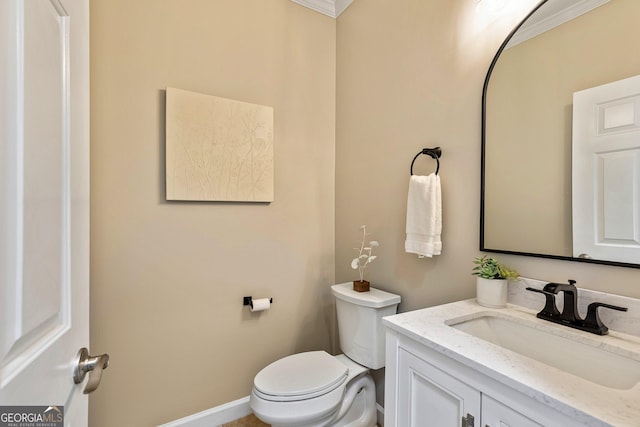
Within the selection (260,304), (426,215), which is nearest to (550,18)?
(426,215)

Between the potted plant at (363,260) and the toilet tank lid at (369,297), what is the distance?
0.12ft

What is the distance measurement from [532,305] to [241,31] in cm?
200

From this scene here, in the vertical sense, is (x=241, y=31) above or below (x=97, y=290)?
above

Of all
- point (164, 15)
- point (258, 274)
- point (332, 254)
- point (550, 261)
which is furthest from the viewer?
point (332, 254)

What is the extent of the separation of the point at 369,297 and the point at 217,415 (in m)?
1.10

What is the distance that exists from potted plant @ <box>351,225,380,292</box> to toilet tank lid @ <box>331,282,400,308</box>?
0.04 meters

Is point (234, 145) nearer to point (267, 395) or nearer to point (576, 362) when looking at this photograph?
point (267, 395)

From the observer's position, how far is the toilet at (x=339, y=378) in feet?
4.13

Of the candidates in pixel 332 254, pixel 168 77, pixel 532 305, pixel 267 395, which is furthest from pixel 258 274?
pixel 532 305

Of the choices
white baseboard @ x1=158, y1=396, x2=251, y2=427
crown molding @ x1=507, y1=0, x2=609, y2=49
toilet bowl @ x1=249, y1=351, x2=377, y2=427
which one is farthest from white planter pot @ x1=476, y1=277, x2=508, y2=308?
white baseboard @ x1=158, y1=396, x2=251, y2=427

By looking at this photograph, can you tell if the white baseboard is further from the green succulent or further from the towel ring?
the towel ring

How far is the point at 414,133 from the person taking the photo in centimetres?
153

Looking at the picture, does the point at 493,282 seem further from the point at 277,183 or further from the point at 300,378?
the point at 277,183

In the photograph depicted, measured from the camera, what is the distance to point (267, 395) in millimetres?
1280
